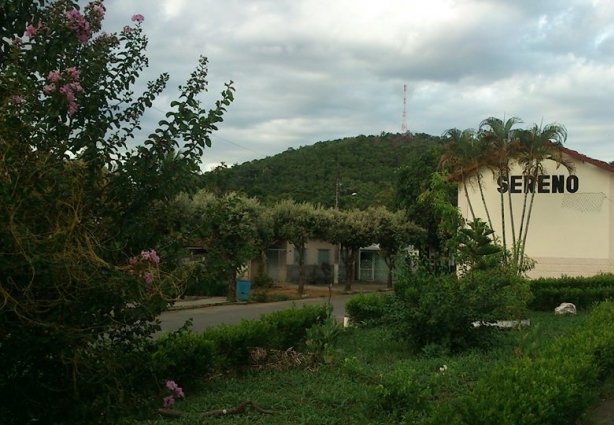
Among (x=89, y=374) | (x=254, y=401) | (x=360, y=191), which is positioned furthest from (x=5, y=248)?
(x=360, y=191)

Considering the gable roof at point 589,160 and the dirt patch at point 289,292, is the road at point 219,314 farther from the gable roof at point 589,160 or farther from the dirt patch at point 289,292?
the gable roof at point 589,160

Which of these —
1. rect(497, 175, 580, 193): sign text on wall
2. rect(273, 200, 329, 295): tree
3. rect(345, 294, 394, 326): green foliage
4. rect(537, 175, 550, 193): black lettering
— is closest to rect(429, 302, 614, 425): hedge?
rect(345, 294, 394, 326): green foliage

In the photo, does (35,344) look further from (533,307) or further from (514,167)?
(514,167)

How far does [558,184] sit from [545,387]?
893 inches

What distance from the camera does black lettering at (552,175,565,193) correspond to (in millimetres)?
27125

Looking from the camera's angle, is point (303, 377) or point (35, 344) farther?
point (303, 377)

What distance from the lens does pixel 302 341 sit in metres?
11.4

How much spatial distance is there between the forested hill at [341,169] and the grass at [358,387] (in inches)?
1655

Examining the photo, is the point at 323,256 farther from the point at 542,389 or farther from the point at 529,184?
the point at 542,389

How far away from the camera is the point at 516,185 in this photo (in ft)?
91.9

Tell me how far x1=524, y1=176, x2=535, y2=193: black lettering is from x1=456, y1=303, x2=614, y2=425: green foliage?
17005 mm

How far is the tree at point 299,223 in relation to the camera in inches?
1280

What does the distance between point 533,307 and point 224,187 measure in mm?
16981

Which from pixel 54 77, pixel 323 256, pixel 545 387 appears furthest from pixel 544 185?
pixel 54 77
